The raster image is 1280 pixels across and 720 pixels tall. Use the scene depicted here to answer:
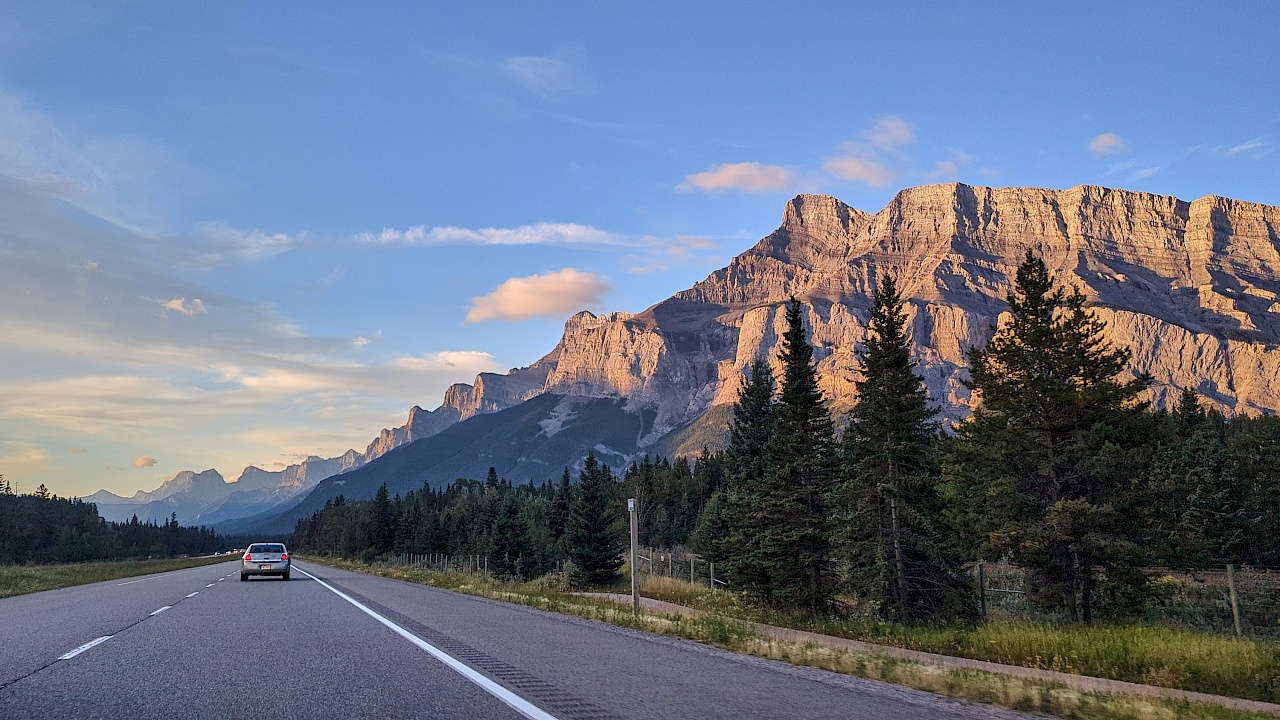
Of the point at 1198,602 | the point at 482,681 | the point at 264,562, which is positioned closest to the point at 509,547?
the point at 264,562

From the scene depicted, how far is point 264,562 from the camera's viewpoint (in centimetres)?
3238

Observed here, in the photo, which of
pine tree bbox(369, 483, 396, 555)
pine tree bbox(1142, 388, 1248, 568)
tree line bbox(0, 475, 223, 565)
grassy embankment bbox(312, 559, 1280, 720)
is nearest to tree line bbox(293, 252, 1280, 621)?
grassy embankment bbox(312, 559, 1280, 720)

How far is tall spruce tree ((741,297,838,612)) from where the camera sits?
2630 centimetres

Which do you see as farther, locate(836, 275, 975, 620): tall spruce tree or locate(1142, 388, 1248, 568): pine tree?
locate(1142, 388, 1248, 568): pine tree

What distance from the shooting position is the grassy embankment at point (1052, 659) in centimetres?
752

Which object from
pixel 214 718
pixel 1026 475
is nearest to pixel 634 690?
pixel 214 718

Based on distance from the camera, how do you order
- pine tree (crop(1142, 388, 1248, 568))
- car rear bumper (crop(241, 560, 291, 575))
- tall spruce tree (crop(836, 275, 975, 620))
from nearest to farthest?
tall spruce tree (crop(836, 275, 975, 620)) < car rear bumper (crop(241, 560, 291, 575)) < pine tree (crop(1142, 388, 1248, 568))

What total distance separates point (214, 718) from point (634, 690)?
3.54 m

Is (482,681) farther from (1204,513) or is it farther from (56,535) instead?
(56,535)

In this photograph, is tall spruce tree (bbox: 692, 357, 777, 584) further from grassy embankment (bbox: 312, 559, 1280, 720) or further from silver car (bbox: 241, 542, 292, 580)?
silver car (bbox: 241, 542, 292, 580)

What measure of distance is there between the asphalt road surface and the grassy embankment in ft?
2.13

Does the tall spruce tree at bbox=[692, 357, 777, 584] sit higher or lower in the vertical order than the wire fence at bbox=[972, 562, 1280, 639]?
higher

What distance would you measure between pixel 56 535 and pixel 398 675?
177m

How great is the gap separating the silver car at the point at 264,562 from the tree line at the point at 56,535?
11325 centimetres
